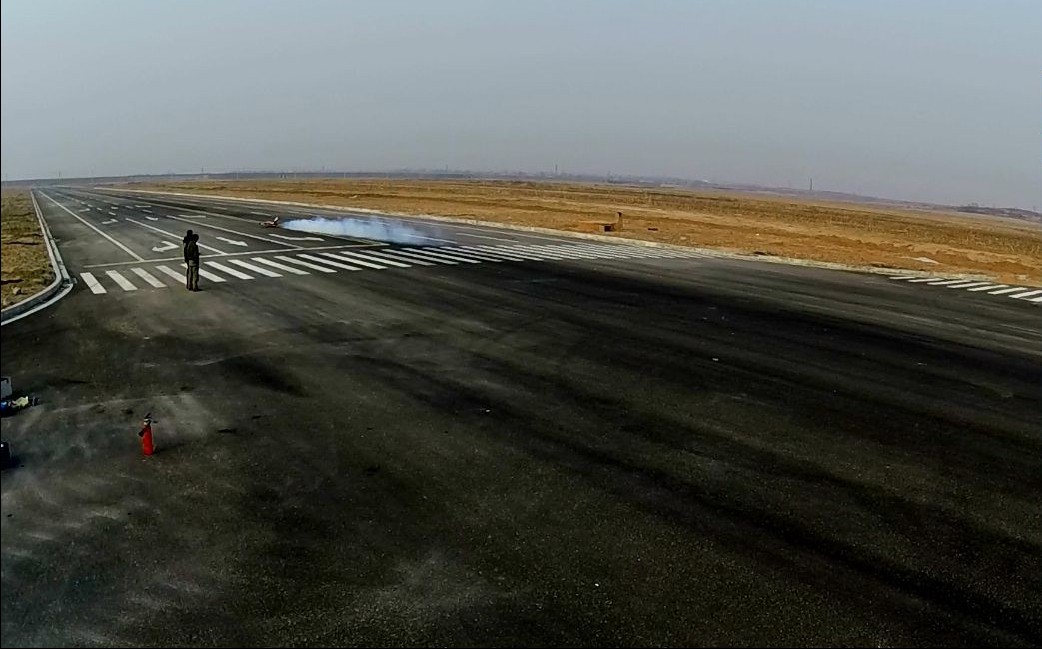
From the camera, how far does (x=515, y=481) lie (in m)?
6.62

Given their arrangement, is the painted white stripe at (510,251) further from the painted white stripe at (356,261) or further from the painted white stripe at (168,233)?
the painted white stripe at (168,233)

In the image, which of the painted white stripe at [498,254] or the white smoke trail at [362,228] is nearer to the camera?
the painted white stripe at [498,254]

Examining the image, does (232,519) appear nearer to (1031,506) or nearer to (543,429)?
(543,429)

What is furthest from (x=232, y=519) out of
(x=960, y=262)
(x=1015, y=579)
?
(x=960, y=262)

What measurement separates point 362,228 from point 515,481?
33.0 metres

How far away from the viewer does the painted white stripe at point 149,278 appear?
17.7 meters

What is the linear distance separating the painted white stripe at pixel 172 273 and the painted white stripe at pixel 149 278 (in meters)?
0.48

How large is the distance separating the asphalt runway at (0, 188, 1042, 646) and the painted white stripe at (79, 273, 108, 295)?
2478mm

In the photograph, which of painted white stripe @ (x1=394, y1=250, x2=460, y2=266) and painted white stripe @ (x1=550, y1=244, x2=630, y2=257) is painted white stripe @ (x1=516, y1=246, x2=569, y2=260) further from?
painted white stripe @ (x1=394, y1=250, x2=460, y2=266)

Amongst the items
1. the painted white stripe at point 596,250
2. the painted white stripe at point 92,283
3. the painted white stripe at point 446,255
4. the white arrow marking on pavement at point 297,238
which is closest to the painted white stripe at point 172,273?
the painted white stripe at point 92,283

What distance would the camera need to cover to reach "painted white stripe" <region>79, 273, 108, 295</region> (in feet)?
55.6

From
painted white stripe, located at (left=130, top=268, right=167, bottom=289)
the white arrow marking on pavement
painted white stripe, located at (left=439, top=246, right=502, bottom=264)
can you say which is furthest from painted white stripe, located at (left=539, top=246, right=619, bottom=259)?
painted white stripe, located at (left=130, top=268, right=167, bottom=289)

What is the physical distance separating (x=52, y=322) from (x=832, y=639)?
1475cm

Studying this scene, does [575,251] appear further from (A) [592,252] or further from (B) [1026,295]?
(B) [1026,295]
